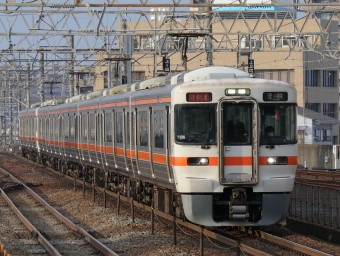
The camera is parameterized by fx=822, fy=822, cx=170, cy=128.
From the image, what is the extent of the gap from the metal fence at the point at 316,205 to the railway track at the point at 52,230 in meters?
4.05

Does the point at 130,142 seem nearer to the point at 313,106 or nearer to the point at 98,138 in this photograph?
the point at 98,138

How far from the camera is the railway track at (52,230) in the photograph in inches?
518

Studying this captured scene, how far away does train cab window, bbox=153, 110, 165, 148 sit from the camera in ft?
47.2

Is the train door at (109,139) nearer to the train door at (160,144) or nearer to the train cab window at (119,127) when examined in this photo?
the train cab window at (119,127)

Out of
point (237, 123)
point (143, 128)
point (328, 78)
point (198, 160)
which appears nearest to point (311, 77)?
point (328, 78)

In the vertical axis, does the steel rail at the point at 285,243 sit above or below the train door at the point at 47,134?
below

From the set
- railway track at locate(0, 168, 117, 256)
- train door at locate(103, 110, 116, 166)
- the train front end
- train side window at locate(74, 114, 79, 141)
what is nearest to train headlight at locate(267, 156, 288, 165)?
the train front end

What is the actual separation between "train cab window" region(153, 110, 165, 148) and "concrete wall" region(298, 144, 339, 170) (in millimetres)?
22168

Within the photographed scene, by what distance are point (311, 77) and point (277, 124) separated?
5219cm

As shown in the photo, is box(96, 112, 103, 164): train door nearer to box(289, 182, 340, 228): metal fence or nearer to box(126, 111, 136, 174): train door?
box(126, 111, 136, 174): train door

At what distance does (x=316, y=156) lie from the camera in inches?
1479

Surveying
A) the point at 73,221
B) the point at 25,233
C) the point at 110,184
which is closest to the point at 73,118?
the point at 110,184

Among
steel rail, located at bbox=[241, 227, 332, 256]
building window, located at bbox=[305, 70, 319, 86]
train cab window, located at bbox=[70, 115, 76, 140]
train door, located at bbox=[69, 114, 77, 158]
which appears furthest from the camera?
building window, located at bbox=[305, 70, 319, 86]

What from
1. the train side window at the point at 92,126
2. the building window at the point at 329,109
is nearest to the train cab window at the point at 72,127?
the train side window at the point at 92,126
